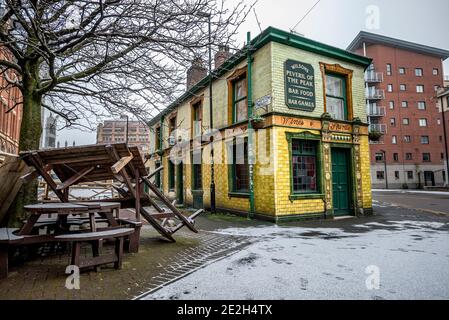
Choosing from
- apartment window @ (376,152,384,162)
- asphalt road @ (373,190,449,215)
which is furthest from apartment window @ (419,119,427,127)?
asphalt road @ (373,190,449,215)

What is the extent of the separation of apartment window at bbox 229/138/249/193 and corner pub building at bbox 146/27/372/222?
40mm

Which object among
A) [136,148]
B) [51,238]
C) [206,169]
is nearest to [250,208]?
[206,169]

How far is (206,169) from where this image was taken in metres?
12.2

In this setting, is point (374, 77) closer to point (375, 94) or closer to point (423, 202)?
point (375, 94)

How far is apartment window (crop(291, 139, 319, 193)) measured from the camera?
8.81 m

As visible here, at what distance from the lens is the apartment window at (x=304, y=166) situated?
28.9 feet

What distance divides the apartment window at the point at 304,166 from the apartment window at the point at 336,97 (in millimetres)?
1809

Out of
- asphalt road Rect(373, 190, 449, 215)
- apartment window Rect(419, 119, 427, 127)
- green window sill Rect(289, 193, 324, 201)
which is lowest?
asphalt road Rect(373, 190, 449, 215)

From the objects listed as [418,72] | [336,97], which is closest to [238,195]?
[336,97]

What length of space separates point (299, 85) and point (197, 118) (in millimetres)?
6450

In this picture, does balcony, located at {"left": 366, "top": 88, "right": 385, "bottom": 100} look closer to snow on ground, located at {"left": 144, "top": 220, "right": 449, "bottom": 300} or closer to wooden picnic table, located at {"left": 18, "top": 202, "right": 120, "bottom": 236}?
snow on ground, located at {"left": 144, "top": 220, "right": 449, "bottom": 300}

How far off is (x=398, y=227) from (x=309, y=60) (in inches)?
244

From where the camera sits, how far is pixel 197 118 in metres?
13.8
